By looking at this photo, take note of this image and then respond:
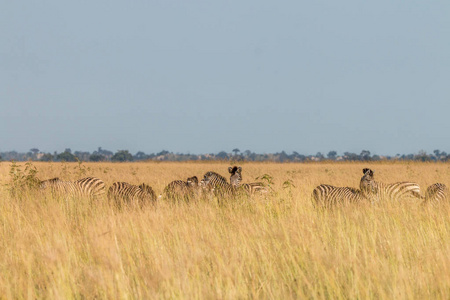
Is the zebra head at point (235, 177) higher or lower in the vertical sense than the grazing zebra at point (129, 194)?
higher

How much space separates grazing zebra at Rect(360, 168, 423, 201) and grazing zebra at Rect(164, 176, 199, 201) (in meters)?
4.15

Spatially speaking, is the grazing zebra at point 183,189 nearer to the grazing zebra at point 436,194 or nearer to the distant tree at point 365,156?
the grazing zebra at point 436,194

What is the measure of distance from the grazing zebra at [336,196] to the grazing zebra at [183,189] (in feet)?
9.76

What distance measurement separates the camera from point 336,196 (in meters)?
11.4

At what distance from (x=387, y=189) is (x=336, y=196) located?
6.52 feet

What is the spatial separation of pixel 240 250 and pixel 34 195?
873 centimetres

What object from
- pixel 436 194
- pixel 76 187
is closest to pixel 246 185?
pixel 436 194

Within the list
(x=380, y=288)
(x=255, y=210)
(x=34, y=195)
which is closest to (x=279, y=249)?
(x=380, y=288)

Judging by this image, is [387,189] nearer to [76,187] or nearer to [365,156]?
[76,187]

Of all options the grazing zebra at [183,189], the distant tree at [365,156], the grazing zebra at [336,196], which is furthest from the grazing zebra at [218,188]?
the distant tree at [365,156]

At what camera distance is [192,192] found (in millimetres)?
12102

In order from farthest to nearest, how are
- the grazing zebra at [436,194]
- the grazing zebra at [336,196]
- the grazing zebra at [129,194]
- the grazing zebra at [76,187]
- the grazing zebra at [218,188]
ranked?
the grazing zebra at [76,187] → the grazing zebra at [218,188] → the grazing zebra at [129,194] → the grazing zebra at [436,194] → the grazing zebra at [336,196]

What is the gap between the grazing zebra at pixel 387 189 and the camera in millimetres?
11906

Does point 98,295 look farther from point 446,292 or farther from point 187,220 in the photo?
point 187,220
